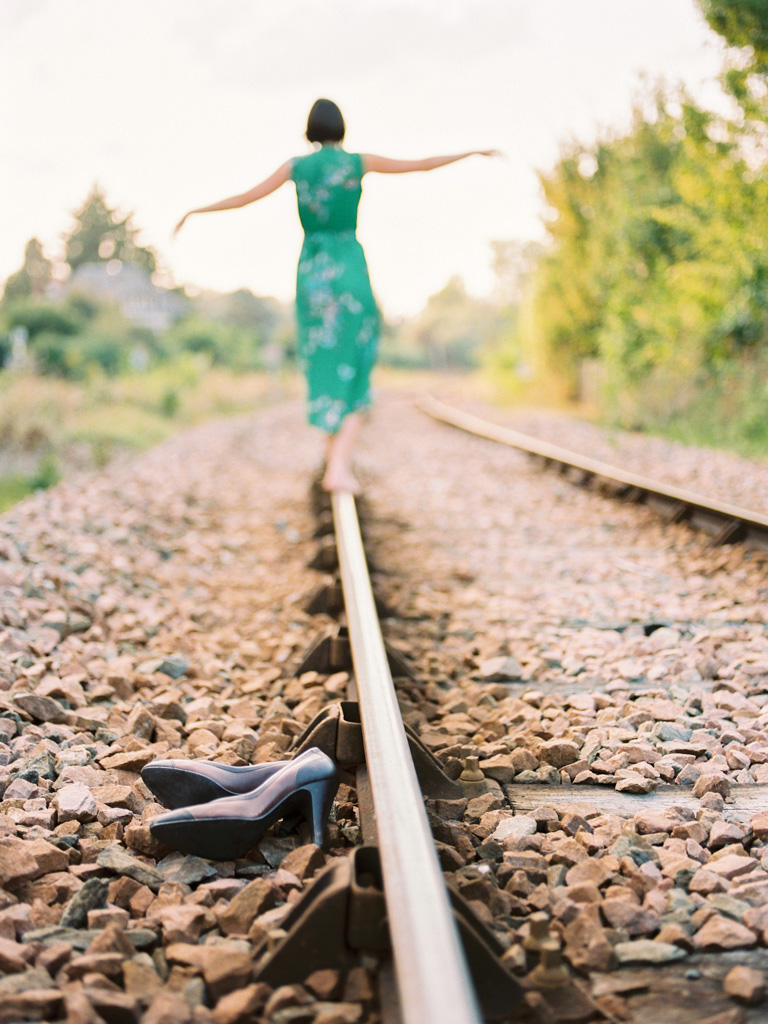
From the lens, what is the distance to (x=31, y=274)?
53719 mm

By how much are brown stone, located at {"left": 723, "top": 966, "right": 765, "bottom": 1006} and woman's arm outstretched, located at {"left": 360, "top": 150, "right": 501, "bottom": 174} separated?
3.41m

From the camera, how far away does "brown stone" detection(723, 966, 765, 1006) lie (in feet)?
4.29

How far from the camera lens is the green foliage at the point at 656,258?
30.9ft

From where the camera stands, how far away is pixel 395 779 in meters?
1.59

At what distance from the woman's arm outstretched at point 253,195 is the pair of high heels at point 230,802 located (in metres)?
2.89

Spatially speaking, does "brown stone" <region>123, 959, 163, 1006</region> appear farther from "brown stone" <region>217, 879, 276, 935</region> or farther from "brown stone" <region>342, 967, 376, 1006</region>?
"brown stone" <region>342, 967, 376, 1006</region>

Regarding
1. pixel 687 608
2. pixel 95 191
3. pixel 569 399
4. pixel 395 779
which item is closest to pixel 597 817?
pixel 395 779

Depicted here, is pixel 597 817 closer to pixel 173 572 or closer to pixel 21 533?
pixel 173 572

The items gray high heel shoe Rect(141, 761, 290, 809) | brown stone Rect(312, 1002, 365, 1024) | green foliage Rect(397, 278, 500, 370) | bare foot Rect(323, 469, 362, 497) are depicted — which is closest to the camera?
brown stone Rect(312, 1002, 365, 1024)

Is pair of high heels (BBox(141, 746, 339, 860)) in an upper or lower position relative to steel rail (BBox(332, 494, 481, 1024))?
lower

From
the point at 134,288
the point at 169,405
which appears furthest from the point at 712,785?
the point at 134,288

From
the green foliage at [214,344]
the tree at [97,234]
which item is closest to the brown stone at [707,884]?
the green foliage at [214,344]

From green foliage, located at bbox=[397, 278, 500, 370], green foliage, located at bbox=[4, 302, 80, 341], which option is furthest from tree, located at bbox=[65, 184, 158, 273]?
green foliage, located at bbox=[4, 302, 80, 341]

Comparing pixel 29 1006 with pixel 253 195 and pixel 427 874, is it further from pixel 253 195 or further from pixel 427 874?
pixel 253 195
